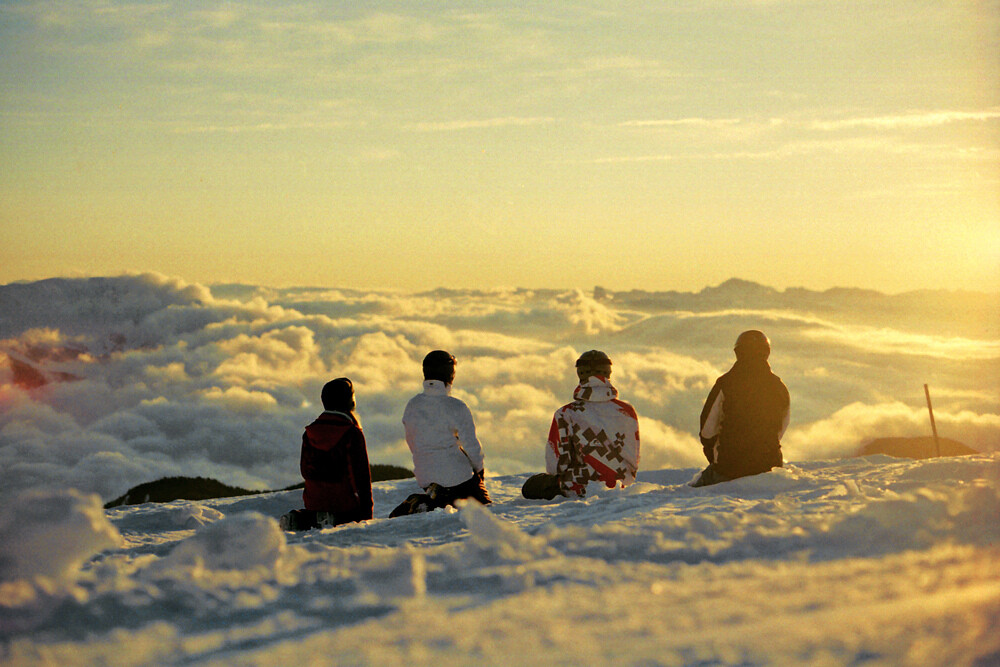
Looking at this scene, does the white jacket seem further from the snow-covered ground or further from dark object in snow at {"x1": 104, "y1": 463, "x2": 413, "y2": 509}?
dark object in snow at {"x1": 104, "y1": 463, "x2": 413, "y2": 509}

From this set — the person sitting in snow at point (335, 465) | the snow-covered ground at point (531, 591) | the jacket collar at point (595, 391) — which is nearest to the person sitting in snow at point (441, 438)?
the person sitting in snow at point (335, 465)

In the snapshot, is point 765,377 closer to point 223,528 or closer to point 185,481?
point 223,528

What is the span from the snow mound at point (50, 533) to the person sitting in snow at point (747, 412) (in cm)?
583

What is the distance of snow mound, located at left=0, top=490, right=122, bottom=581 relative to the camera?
4566 mm

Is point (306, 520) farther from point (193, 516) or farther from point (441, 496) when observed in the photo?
point (193, 516)

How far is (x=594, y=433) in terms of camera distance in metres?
8.70

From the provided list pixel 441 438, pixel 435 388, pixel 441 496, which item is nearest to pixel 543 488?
pixel 441 496

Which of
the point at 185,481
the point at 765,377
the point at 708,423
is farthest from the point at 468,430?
the point at 185,481

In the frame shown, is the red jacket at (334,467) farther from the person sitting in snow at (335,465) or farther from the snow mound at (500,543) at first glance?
the snow mound at (500,543)

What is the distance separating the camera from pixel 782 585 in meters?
4.79

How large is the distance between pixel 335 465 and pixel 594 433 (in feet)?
8.00

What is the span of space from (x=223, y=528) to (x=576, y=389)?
4.30 metres

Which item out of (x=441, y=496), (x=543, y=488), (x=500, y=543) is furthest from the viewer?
(x=543, y=488)

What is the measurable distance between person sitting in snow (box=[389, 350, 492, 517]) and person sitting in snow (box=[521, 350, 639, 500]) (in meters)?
0.84
